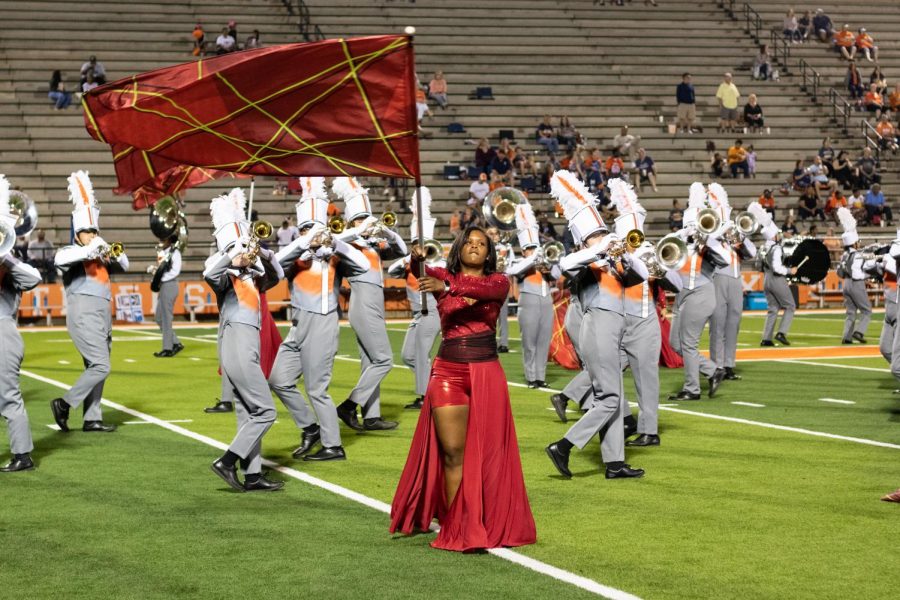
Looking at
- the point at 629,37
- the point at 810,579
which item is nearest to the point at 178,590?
the point at 810,579

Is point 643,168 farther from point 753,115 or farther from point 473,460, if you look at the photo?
point 473,460

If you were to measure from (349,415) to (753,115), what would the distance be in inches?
1039

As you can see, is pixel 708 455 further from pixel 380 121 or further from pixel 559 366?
pixel 559 366

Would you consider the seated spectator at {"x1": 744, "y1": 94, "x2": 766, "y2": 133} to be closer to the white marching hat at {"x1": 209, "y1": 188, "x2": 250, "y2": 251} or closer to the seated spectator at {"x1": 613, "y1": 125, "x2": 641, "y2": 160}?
the seated spectator at {"x1": 613, "y1": 125, "x2": 641, "y2": 160}

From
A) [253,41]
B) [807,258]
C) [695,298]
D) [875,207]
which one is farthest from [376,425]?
[875,207]

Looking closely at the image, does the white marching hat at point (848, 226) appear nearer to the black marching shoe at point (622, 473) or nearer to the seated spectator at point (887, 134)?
the black marching shoe at point (622, 473)

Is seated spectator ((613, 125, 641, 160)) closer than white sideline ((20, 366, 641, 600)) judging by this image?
No

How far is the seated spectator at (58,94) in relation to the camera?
31547mm

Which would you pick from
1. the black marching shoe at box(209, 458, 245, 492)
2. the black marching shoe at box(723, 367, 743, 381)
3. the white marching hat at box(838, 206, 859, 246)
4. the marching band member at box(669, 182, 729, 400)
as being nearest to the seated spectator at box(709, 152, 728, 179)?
the white marching hat at box(838, 206, 859, 246)

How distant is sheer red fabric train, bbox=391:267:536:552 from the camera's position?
A: 278 inches

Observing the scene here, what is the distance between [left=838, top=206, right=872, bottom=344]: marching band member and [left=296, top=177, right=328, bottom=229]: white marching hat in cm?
1015

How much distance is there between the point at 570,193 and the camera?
370 inches

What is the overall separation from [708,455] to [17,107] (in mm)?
25153

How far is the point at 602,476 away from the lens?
9.37 meters
